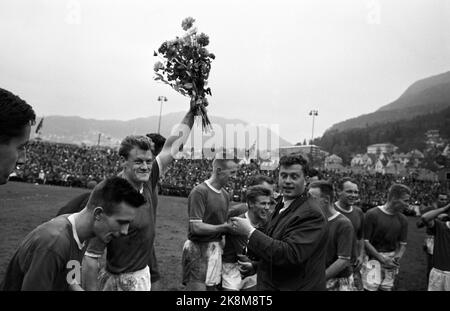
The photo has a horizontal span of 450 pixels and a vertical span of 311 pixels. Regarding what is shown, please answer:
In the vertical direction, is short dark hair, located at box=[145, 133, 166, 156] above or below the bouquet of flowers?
below

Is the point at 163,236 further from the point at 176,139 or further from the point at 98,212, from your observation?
the point at 98,212

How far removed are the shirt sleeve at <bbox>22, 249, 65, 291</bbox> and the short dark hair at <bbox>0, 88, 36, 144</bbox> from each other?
0.74 metres

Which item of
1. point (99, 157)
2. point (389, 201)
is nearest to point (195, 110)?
point (389, 201)

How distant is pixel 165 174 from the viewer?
37.0 m

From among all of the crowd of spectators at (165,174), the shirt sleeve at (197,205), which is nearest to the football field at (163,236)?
the shirt sleeve at (197,205)

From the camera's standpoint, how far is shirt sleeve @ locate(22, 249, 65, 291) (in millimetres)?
2203

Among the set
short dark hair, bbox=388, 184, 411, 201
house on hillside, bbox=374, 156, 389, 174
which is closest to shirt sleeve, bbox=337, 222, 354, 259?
short dark hair, bbox=388, 184, 411, 201

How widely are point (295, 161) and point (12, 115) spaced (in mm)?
2877

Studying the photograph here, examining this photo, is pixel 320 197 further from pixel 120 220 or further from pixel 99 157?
pixel 99 157

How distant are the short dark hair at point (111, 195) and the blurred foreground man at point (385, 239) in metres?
5.31

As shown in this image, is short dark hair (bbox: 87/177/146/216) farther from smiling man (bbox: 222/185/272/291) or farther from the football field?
the football field

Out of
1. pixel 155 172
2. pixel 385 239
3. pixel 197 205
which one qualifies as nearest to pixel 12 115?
pixel 155 172

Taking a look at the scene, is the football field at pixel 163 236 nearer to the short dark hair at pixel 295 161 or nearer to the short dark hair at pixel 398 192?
the short dark hair at pixel 398 192

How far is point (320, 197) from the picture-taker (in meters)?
5.61
